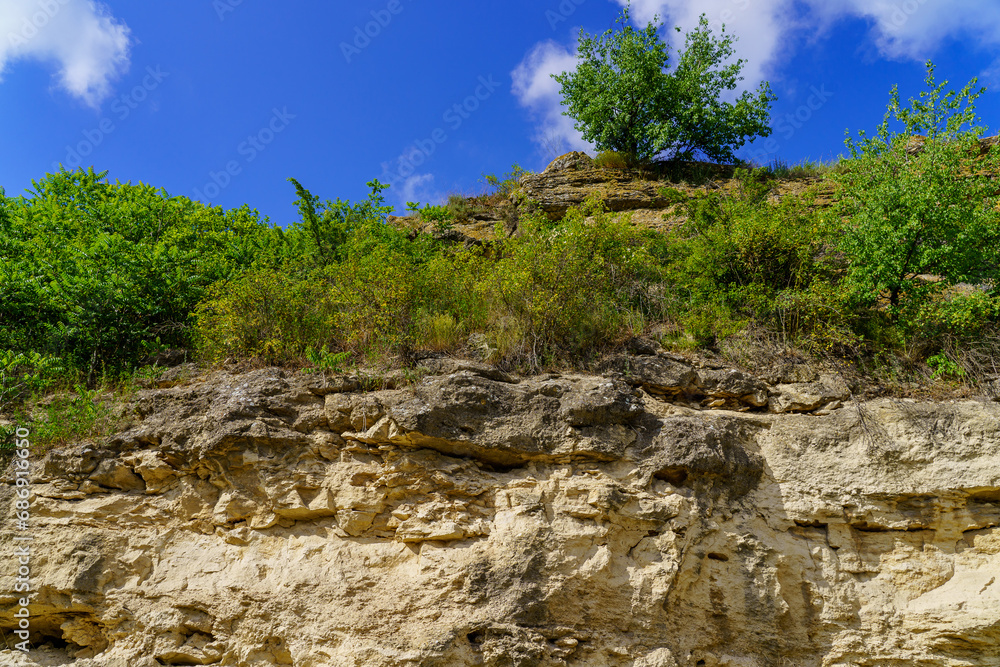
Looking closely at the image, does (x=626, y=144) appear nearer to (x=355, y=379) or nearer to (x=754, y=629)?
(x=355, y=379)

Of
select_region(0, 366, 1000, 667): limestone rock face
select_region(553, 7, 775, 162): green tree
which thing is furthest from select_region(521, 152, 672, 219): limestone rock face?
select_region(0, 366, 1000, 667): limestone rock face

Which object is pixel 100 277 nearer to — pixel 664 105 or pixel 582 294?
pixel 582 294

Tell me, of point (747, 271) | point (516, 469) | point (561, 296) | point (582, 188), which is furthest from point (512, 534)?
point (582, 188)

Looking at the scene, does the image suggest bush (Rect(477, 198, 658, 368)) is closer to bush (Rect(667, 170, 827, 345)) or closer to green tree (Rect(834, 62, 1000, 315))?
bush (Rect(667, 170, 827, 345))

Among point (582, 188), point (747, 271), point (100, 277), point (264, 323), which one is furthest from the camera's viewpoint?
point (582, 188)

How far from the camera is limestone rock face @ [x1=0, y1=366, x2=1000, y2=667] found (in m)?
5.68

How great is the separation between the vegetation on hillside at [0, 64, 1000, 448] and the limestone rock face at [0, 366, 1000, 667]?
39.7 inches

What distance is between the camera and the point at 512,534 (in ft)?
19.1

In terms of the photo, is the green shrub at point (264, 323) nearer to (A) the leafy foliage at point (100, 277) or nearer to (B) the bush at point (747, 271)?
(A) the leafy foliage at point (100, 277)

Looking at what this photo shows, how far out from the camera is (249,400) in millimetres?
6652

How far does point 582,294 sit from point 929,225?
4.44 meters

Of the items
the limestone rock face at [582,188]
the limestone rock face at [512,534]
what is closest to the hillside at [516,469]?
the limestone rock face at [512,534]

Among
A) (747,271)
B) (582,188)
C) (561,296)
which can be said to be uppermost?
(582,188)

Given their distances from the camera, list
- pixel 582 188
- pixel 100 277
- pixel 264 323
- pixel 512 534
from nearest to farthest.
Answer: pixel 512 534 < pixel 264 323 < pixel 100 277 < pixel 582 188
